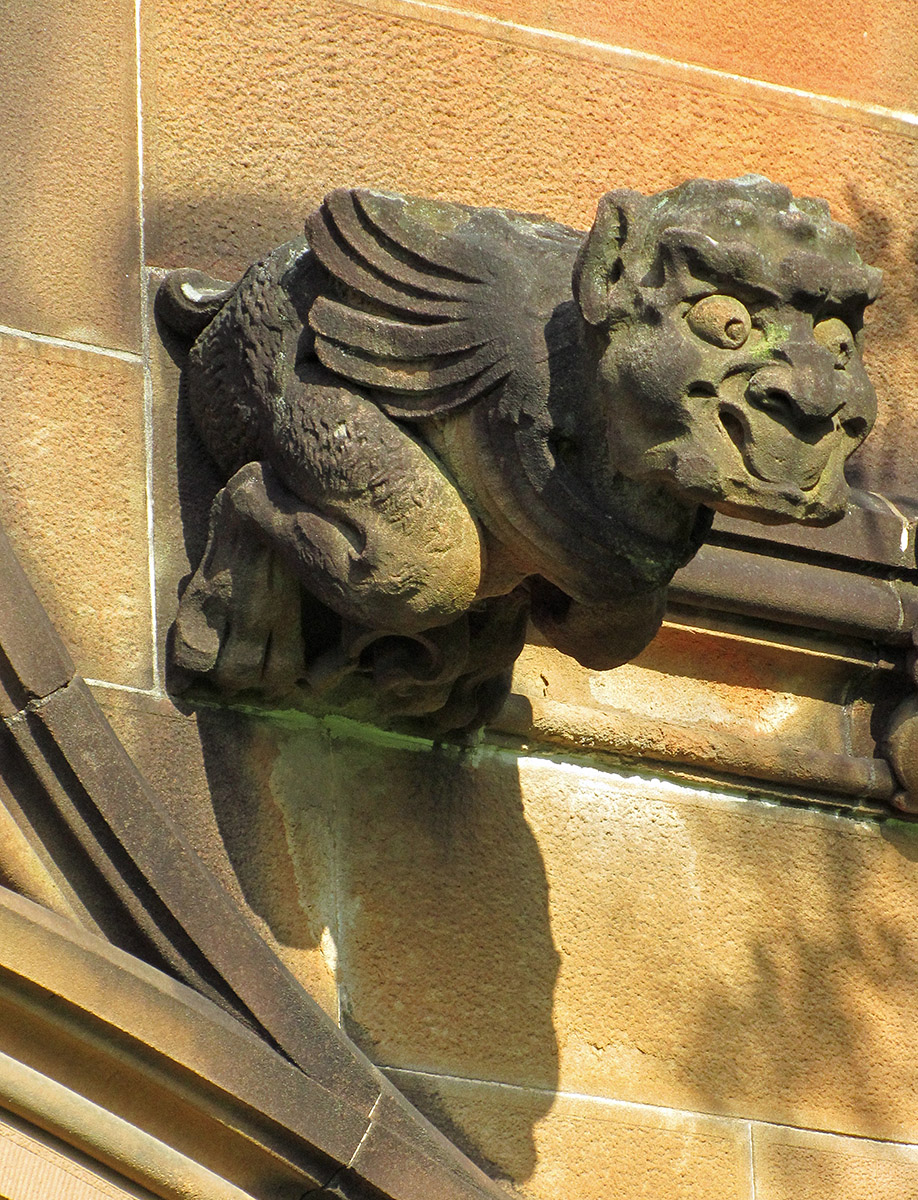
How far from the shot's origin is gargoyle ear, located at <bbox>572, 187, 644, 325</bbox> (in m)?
2.41

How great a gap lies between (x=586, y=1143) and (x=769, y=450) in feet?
3.37

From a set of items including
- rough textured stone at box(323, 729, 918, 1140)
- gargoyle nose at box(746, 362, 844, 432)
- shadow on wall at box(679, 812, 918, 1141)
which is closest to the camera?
gargoyle nose at box(746, 362, 844, 432)

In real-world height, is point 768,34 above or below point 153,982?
above

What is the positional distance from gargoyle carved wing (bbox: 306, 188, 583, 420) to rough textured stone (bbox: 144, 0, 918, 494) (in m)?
0.46

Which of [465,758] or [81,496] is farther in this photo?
[465,758]

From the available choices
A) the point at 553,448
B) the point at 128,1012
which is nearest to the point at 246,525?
the point at 553,448

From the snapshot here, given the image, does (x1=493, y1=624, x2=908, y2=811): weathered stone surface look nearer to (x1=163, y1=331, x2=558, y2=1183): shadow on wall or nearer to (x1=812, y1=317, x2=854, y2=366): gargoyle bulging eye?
(x1=163, y1=331, x2=558, y2=1183): shadow on wall

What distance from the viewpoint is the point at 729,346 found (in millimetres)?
2361

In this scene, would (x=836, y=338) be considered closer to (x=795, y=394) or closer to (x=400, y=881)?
(x=795, y=394)

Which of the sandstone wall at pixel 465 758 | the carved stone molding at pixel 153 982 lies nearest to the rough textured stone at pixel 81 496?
the sandstone wall at pixel 465 758

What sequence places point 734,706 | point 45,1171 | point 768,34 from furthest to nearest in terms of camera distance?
point 768,34 → point 734,706 → point 45,1171

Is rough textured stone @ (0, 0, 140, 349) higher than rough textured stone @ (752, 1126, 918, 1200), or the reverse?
rough textured stone @ (0, 0, 140, 349)

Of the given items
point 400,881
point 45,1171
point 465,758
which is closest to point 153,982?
point 45,1171

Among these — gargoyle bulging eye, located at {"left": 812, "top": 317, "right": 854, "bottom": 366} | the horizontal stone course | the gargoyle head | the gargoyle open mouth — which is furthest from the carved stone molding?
the horizontal stone course
